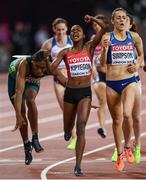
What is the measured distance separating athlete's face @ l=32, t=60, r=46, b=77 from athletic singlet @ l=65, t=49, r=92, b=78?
395mm

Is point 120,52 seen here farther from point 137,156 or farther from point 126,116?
point 137,156

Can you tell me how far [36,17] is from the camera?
38812mm

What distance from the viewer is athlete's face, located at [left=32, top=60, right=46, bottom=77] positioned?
13386 millimetres

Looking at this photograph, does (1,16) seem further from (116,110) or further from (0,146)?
(116,110)

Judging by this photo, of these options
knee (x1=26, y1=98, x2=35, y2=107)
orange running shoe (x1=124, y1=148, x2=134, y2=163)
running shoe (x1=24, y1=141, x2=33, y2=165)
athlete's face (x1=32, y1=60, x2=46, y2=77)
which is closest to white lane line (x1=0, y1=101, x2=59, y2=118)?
running shoe (x1=24, y1=141, x2=33, y2=165)

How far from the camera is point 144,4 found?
3678 centimetres

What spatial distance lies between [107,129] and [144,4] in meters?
18.3

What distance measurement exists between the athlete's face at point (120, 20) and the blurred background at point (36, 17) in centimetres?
2279

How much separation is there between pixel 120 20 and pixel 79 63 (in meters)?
0.81

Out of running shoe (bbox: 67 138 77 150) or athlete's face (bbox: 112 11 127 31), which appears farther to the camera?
running shoe (bbox: 67 138 77 150)

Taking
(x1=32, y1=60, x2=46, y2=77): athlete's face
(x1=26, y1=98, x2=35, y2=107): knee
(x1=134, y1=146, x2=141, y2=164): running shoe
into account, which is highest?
(x1=32, y1=60, x2=46, y2=77): athlete's face

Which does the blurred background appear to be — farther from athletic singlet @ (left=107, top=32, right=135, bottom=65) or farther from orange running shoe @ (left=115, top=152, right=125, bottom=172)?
orange running shoe @ (left=115, top=152, right=125, bottom=172)

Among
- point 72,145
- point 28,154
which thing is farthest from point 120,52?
point 72,145

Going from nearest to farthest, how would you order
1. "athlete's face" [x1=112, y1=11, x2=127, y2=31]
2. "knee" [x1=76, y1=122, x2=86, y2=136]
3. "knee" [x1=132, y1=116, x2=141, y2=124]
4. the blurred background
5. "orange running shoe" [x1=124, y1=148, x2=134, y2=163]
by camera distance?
"knee" [x1=76, y1=122, x2=86, y2=136] < "athlete's face" [x1=112, y1=11, x2=127, y2=31] < "orange running shoe" [x1=124, y1=148, x2=134, y2=163] < "knee" [x1=132, y1=116, x2=141, y2=124] < the blurred background
